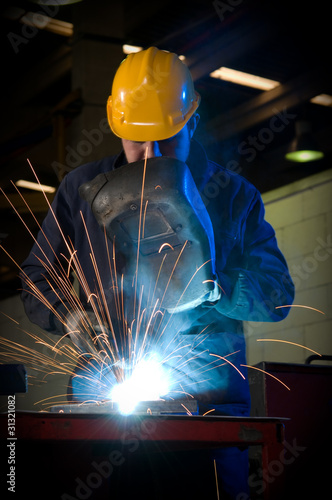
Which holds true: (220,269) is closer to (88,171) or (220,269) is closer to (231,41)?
(88,171)

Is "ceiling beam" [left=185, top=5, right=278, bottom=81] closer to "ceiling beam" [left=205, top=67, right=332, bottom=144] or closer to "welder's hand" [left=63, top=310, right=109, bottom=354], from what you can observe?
"ceiling beam" [left=205, top=67, right=332, bottom=144]

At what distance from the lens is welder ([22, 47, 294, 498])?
1.97 m

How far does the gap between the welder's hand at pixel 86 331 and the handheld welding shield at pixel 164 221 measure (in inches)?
7.2

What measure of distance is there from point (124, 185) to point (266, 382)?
1091 millimetres

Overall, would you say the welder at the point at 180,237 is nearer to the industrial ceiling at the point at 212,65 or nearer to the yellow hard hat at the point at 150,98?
the yellow hard hat at the point at 150,98

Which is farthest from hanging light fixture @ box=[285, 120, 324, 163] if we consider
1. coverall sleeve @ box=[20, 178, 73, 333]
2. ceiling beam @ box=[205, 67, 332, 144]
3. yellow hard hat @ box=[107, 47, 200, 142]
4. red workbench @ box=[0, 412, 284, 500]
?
red workbench @ box=[0, 412, 284, 500]

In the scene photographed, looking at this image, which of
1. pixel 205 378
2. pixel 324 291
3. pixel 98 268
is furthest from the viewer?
pixel 324 291

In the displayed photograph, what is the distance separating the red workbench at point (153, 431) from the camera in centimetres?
152

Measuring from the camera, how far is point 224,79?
6.58 metres

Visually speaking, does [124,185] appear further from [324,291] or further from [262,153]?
[262,153]

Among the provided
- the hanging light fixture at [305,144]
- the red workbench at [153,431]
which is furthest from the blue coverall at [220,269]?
the hanging light fixture at [305,144]

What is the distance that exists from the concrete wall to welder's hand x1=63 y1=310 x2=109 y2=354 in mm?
4587

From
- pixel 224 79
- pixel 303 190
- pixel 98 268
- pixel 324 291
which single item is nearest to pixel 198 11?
pixel 224 79

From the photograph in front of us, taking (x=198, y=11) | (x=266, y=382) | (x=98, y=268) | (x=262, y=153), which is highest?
(x=198, y=11)
